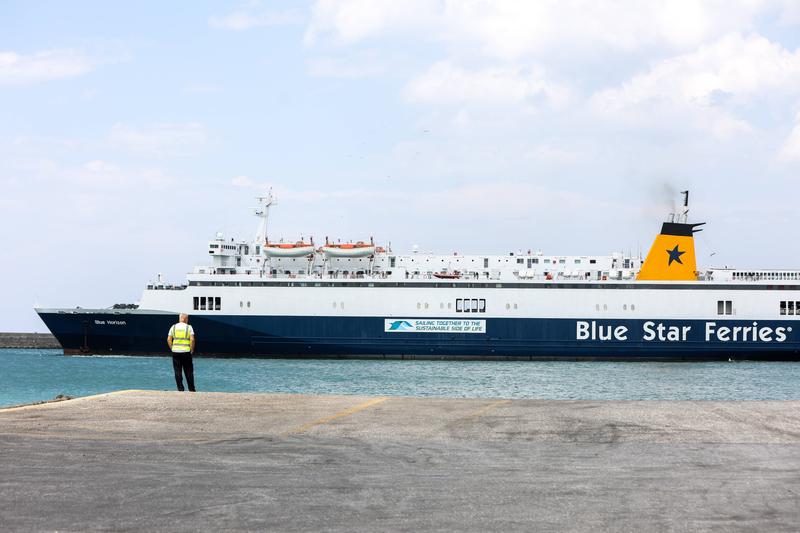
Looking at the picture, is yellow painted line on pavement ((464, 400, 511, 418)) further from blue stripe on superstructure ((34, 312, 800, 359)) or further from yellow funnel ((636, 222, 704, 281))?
yellow funnel ((636, 222, 704, 281))

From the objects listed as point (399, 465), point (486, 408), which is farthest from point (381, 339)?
point (399, 465)

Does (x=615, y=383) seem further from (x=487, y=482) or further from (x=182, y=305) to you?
(x=487, y=482)

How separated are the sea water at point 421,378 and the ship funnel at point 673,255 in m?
4.99

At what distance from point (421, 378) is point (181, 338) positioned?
76.1ft

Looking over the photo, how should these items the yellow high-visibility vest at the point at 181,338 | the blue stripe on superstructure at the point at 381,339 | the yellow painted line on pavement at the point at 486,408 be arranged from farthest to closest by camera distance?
1. the blue stripe on superstructure at the point at 381,339
2. the yellow high-visibility vest at the point at 181,338
3. the yellow painted line on pavement at the point at 486,408

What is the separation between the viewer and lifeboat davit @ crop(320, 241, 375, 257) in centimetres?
5441

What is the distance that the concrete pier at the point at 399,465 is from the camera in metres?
6.59

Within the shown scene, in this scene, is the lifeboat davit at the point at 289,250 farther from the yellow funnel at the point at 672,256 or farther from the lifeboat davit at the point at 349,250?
the yellow funnel at the point at 672,256

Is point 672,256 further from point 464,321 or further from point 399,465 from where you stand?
point 399,465

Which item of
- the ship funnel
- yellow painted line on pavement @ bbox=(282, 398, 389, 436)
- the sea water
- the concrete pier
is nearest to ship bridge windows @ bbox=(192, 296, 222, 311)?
the sea water

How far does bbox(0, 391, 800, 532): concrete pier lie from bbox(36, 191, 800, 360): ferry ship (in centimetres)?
3866

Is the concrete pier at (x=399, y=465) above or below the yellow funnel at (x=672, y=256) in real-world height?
below

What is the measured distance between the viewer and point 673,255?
175 ft

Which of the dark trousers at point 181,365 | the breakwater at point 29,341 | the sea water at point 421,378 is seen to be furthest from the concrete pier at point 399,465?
the breakwater at point 29,341
